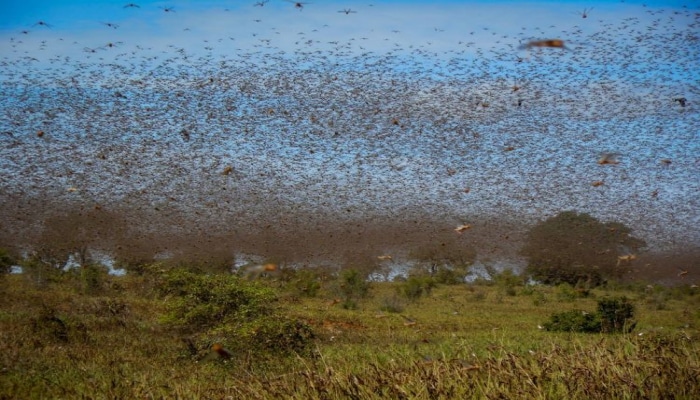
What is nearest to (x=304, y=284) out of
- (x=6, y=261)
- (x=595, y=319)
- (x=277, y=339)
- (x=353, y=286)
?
(x=353, y=286)

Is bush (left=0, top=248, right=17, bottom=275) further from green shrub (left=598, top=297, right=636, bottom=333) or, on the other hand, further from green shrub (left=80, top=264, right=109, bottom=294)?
green shrub (left=598, top=297, right=636, bottom=333)

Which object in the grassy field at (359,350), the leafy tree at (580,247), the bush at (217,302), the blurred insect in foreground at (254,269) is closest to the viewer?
the grassy field at (359,350)

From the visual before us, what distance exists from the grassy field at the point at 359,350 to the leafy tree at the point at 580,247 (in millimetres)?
986

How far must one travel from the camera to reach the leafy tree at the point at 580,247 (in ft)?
72.2

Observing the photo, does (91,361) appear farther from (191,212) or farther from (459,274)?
(459,274)

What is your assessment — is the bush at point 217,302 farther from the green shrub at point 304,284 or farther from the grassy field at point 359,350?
the green shrub at point 304,284

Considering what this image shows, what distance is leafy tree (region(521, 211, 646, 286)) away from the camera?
22000 millimetres

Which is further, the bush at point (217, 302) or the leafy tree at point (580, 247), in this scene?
the leafy tree at point (580, 247)

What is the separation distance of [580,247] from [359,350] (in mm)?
14279

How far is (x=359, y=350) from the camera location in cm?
1059

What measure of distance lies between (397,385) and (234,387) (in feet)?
4.40

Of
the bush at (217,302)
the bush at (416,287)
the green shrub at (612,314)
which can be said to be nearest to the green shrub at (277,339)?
the bush at (217,302)

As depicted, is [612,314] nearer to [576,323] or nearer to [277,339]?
[576,323]

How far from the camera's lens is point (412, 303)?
24.5m
